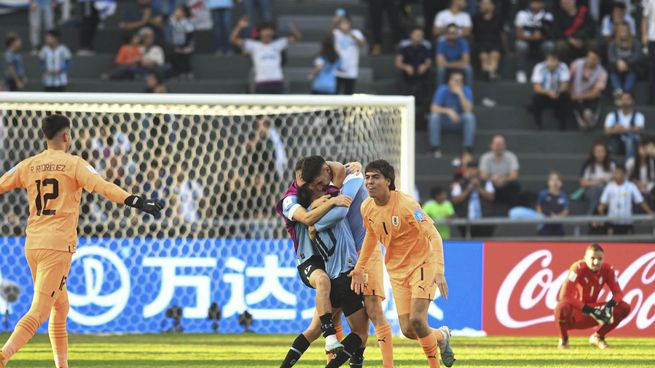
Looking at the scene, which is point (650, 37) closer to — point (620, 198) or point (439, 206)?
point (620, 198)

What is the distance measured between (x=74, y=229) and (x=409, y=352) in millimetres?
4164

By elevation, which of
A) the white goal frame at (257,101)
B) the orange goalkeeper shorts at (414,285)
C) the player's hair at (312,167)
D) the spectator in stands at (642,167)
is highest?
the white goal frame at (257,101)

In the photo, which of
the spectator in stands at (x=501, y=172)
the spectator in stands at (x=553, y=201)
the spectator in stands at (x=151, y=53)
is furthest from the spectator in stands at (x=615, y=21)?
the spectator in stands at (x=151, y=53)

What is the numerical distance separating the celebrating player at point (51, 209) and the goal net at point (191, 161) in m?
4.18

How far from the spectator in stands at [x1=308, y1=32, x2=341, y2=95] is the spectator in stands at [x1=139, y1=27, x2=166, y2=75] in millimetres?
2681

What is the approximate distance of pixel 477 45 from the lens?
2183 centimetres

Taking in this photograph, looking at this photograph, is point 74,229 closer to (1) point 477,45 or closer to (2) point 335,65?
(2) point 335,65

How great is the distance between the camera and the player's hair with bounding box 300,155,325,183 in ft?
31.5

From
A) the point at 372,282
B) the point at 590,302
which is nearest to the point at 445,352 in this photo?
the point at 372,282

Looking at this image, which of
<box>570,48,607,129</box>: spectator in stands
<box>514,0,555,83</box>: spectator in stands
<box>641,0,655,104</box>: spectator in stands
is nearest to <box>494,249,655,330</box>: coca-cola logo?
<box>570,48,607,129</box>: spectator in stands

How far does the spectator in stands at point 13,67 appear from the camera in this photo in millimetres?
20453

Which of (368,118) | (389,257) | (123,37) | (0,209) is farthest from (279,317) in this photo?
(123,37)

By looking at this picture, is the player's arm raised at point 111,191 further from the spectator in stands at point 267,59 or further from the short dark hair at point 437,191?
the spectator in stands at point 267,59

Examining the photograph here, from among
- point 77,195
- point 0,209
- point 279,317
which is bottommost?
point 279,317
